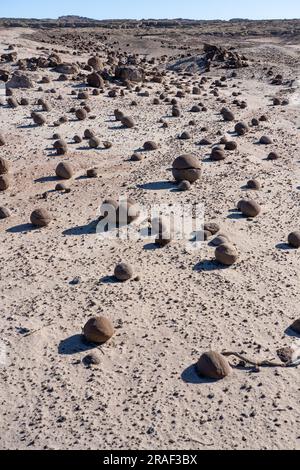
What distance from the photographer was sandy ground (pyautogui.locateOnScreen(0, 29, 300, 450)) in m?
4.97

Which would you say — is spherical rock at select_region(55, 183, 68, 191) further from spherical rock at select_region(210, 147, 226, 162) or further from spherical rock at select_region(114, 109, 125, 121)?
spherical rock at select_region(114, 109, 125, 121)

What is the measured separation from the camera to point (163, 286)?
723cm

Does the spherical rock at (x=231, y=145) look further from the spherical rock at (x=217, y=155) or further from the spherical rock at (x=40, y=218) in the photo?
the spherical rock at (x=40, y=218)

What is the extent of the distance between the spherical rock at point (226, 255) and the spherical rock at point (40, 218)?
2.97m

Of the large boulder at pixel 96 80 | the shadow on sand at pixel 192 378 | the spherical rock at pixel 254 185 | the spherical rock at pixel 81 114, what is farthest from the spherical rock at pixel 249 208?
the large boulder at pixel 96 80

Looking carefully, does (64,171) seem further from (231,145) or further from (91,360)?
A: (91,360)

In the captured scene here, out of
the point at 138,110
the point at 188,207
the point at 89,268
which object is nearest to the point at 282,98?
the point at 138,110

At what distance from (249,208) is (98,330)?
428 centimetres

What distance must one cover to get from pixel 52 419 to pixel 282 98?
58.8 feet

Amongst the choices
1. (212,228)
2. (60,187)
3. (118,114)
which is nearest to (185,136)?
(118,114)

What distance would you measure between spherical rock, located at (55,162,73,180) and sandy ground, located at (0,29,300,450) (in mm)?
177

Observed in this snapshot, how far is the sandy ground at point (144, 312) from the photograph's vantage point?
4973 millimetres

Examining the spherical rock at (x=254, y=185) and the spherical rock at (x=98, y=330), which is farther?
the spherical rock at (x=254, y=185)

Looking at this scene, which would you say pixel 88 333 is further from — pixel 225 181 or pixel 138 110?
pixel 138 110
